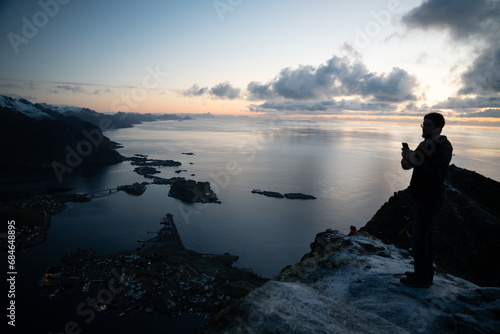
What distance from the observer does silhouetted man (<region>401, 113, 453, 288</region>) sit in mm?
4816

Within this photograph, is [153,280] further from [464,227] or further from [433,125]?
[433,125]

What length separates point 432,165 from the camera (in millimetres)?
4812

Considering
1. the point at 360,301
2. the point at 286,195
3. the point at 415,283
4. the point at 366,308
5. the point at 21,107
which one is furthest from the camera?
the point at 21,107

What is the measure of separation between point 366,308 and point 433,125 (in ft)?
13.1

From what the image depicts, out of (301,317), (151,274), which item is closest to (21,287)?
(151,274)

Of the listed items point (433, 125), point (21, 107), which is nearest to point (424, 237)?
point (433, 125)

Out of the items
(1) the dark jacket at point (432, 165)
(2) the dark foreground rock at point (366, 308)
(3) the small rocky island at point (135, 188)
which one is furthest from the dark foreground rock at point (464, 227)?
(3) the small rocky island at point (135, 188)

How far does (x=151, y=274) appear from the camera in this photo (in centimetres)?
3884

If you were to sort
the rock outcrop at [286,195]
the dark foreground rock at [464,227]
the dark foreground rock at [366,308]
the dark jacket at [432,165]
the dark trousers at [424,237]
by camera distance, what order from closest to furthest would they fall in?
the dark foreground rock at [366,308] → the dark jacket at [432,165] → the dark trousers at [424,237] → the dark foreground rock at [464,227] → the rock outcrop at [286,195]

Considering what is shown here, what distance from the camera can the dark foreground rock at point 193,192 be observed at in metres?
78.8

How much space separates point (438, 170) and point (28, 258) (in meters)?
63.2

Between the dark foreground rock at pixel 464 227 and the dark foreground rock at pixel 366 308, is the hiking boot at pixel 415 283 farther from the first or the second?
the dark foreground rock at pixel 464 227

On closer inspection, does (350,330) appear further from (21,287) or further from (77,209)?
(77,209)

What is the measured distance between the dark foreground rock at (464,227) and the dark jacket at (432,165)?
12120 mm
